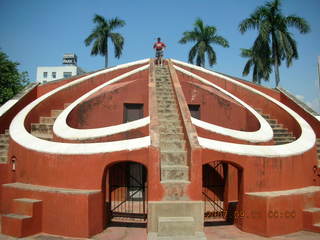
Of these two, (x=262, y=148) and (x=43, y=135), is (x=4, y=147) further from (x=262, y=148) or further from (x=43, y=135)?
(x=262, y=148)

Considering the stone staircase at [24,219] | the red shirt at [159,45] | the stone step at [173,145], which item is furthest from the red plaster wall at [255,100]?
the stone staircase at [24,219]

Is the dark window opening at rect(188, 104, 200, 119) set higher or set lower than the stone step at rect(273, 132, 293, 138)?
higher

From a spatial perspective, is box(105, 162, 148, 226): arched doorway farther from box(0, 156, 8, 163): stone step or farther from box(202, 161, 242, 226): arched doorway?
box(0, 156, 8, 163): stone step

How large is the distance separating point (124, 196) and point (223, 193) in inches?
104

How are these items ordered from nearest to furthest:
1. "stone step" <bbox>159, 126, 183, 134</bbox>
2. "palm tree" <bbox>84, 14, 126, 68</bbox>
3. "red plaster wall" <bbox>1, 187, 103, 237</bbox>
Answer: "red plaster wall" <bbox>1, 187, 103, 237</bbox>
"stone step" <bbox>159, 126, 183, 134</bbox>
"palm tree" <bbox>84, 14, 126, 68</bbox>

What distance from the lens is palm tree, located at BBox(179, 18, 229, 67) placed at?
21953mm

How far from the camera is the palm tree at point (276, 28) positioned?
53.9ft

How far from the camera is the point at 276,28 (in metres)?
16.8

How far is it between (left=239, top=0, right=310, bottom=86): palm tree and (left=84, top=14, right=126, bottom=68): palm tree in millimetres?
9343

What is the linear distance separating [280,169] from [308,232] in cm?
117

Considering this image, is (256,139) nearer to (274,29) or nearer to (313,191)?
(313,191)

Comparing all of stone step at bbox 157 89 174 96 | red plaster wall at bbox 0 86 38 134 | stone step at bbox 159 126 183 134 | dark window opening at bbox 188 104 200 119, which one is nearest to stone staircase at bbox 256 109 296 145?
dark window opening at bbox 188 104 200 119

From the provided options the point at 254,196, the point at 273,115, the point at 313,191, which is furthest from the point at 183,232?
the point at 273,115

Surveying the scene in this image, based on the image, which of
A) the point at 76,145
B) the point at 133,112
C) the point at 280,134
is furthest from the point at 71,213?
the point at 280,134
